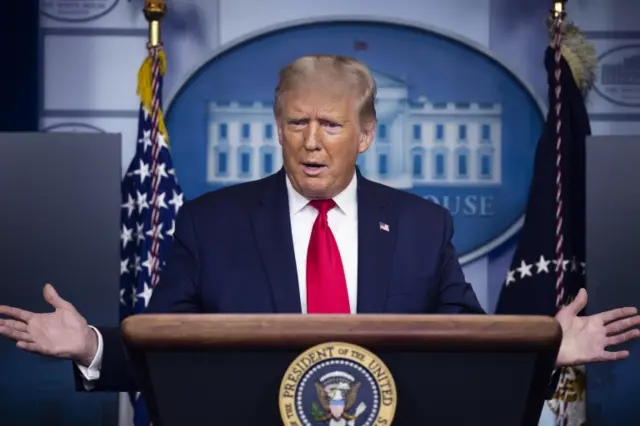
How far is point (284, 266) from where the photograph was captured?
2.10 meters

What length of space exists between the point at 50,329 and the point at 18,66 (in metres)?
2.21

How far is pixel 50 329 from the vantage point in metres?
1.83

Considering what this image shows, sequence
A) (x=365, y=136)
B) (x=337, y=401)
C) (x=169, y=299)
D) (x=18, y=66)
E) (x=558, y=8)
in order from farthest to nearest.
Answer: (x=18, y=66), (x=558, y=8), (x=365, y=136), (x=169, y=299), (x=337, y=401)

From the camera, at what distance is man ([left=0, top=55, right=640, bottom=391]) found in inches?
81.9

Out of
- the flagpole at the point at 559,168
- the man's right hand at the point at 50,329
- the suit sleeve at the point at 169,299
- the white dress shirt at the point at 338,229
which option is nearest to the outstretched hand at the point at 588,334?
the white dress shirt at the point at 338,229

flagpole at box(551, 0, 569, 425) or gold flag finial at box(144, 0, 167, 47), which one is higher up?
gold flag finial at box(144, 0, 167, 47)

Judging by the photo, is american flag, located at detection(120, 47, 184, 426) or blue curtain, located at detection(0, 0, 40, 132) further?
blue curtain, located at detection(0, 0, 40, 132)

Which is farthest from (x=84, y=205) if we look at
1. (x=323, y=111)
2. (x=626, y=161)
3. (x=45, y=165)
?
(x=626, y=161)

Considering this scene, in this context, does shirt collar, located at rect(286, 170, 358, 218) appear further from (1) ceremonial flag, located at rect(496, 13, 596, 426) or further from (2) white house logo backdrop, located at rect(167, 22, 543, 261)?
(2) white house logo backdrop, located at rect(167, 22, 543, 261)

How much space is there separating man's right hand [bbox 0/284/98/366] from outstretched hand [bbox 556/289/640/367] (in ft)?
2.71

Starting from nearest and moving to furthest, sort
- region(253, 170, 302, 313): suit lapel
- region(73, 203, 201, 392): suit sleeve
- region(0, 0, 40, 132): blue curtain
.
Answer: region(73, 203, 201, 392): suit sleeve < region(253, 170, 302, 313): suit lapel < region(0, 0, 40, 132): blue curtain

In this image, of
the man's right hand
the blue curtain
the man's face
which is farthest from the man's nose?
the blue curtain

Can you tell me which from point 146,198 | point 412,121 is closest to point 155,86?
point 146,198

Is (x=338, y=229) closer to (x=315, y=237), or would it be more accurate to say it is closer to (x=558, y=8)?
(x=315, y=237)
